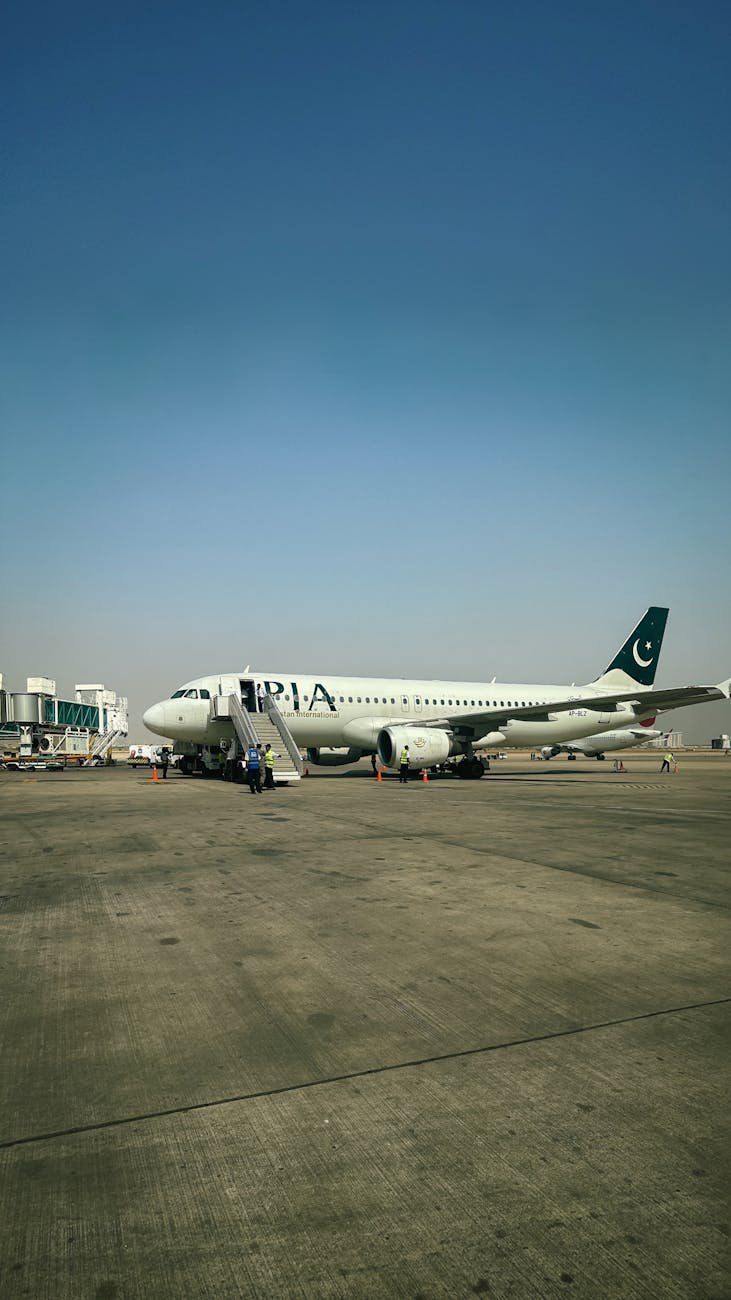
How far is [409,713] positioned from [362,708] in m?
2.40

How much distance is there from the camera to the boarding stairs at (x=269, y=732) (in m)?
25.3

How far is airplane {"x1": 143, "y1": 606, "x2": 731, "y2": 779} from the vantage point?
1109 inches

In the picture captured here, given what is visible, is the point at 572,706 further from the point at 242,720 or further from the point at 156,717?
the point at 156,717

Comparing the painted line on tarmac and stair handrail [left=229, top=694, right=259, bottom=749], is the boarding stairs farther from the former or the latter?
the painted line on tarmac

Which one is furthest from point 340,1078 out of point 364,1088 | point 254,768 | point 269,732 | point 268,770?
point 269,732

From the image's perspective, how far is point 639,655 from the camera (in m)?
38.3

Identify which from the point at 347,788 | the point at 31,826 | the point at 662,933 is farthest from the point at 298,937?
the point at 347,788

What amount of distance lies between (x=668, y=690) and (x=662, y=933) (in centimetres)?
2514

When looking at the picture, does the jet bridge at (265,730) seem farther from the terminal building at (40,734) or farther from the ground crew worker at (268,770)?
the terminal building at (40,734)

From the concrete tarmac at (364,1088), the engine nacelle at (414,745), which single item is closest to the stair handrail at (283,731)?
the engine nacelle at (414,745)

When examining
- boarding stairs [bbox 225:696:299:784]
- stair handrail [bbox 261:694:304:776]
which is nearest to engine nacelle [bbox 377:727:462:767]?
stair handrail [bbox 261:694:304:776]

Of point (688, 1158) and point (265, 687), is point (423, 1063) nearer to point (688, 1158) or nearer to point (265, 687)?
point (688, 1158)

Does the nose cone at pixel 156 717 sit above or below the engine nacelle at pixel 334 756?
above

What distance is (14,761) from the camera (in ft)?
159
